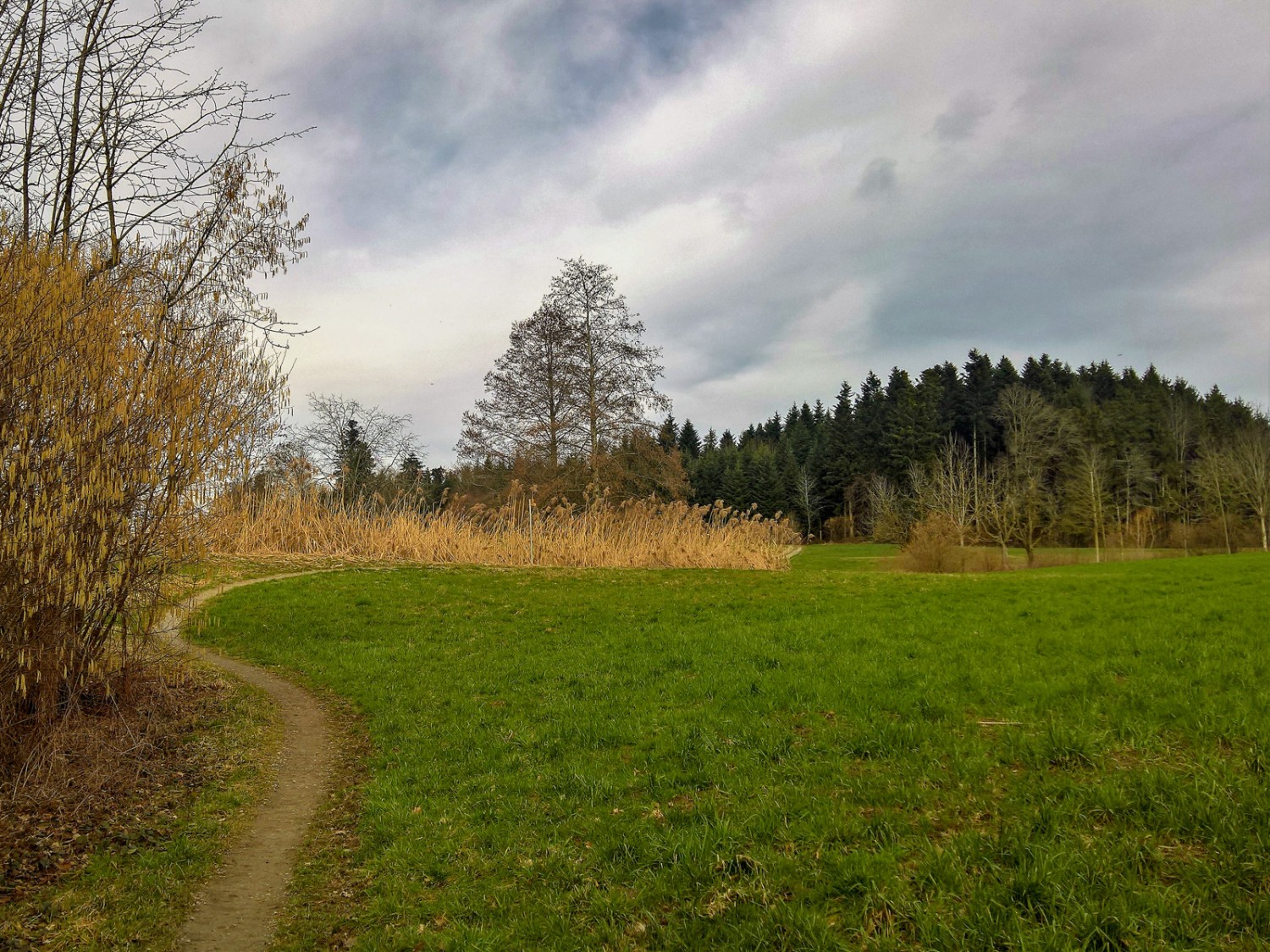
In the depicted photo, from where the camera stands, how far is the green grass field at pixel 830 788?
9.86 ft

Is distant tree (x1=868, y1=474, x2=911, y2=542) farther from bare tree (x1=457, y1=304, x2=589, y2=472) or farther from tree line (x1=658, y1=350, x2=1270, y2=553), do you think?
bare tree (x1=457, y1=304, x2=589, y2=472)

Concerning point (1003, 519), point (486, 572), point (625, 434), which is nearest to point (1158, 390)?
point (1003, 519)

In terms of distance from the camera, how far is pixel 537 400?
100ft

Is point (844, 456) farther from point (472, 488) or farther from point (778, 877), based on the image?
point (778, 877)

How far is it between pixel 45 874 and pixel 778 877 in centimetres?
423

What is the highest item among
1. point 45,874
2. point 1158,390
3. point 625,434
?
point 1158,390

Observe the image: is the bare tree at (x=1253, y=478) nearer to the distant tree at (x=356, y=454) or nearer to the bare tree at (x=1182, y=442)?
the bare tree at (x=1182, y=442)

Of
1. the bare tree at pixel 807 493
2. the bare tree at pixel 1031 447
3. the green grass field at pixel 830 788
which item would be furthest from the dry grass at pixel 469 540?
the bare tree at pixel 807 493

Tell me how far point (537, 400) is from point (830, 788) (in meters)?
27.3

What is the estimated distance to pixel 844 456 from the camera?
69.8m

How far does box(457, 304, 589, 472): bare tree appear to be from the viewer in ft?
98.4

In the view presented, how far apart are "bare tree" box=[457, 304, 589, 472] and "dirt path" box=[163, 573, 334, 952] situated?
74.0 ft

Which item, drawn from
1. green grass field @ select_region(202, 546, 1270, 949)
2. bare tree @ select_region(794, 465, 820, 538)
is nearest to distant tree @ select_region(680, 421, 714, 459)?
bare tree @ select_region(794, 465, 820, 538)

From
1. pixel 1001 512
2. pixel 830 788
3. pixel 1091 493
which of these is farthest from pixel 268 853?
pixel 1091 493
